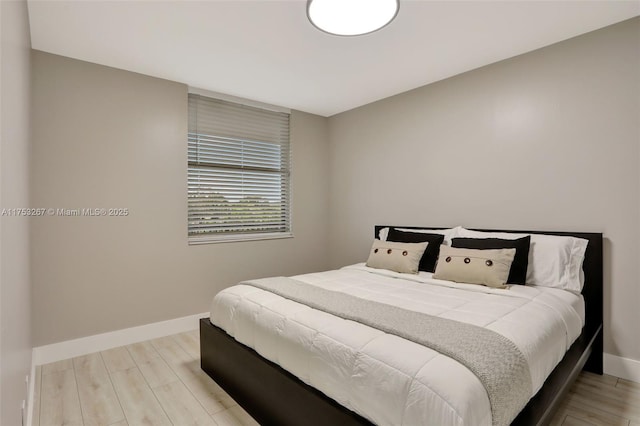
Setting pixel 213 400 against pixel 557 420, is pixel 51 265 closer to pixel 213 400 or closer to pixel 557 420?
pixel 213 400

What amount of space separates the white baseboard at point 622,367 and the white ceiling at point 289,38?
2443 mm

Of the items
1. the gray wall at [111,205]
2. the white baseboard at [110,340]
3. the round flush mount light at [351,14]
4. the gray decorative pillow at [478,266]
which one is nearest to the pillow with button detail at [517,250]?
the gray decorative pillow at [478,266]

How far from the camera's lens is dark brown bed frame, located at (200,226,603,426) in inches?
59.3

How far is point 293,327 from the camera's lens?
1.80 meters

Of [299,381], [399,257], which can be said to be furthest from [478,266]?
[299,381]

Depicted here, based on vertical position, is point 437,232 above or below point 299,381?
above

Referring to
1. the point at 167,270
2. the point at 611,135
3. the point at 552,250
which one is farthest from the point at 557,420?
the point at 167,270

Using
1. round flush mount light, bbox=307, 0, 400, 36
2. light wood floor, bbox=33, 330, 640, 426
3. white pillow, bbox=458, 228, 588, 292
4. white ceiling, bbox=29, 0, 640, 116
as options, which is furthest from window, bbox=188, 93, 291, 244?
white pillow, bbox=458, 228, 588, 292

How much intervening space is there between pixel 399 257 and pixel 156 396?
2163 millimetres

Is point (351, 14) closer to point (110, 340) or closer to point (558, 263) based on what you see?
point (558, 263)

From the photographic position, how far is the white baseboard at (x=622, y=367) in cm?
239

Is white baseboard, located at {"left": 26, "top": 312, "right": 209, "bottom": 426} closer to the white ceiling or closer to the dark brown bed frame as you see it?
the dark brown bed frame

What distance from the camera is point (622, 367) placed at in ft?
8.02

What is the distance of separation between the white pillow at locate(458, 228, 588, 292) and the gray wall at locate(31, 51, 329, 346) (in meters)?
2.92
